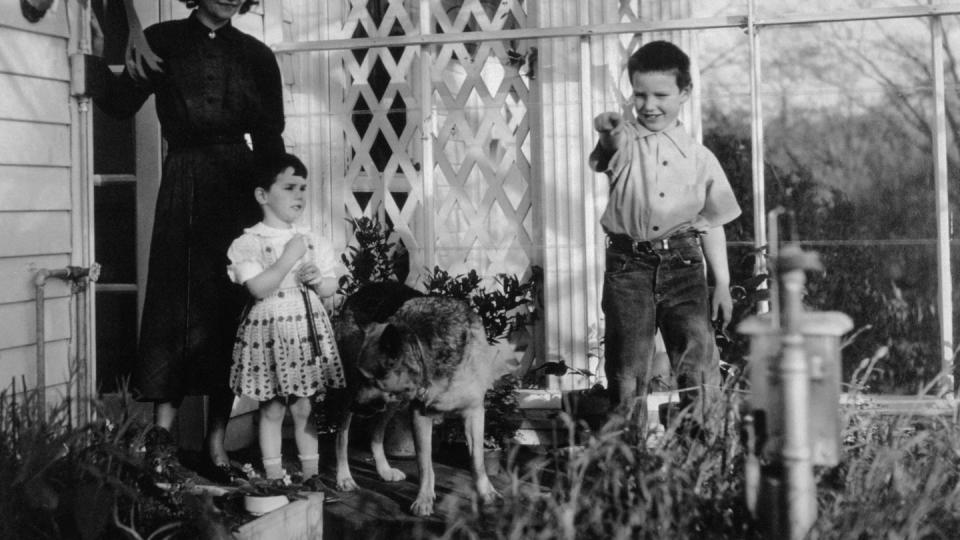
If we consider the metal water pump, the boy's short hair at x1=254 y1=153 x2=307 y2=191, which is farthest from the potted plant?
the metal water pump

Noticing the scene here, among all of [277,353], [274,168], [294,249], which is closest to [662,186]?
[294,249]

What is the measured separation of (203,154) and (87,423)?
5.22ft

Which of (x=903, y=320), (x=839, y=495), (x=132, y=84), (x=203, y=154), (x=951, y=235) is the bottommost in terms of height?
(x=839, y=495)

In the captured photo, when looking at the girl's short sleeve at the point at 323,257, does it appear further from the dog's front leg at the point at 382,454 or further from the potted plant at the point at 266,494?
the potted plant at the point at 266,494

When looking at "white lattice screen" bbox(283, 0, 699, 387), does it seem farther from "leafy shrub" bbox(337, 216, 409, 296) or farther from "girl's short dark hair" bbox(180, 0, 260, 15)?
"girl's short dark hair" bbox(180, 0, 260, 15)

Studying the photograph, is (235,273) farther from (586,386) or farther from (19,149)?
(586,386)

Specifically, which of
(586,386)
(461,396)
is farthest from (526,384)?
(461,396)

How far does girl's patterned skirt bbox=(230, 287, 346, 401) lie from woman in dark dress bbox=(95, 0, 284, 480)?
15.2 inches

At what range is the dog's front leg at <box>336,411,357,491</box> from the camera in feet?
15.8

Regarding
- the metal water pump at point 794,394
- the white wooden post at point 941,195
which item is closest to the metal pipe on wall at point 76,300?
the metal water pump at point 794,394

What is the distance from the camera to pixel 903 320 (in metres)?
5.71

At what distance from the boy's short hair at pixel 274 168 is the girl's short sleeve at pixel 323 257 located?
0.88 feet

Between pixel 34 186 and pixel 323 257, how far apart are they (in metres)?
1.28

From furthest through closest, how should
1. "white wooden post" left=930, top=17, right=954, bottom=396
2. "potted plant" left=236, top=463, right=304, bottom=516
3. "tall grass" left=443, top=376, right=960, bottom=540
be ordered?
"white wooden post" left=930, top=17, right=954, bottom=396 < "potted plant" left=236, top=463, right=304, bottom=516 < "tall grass" left=443, top=376, right=960, bottom=540
